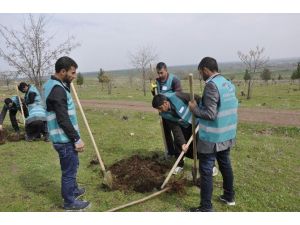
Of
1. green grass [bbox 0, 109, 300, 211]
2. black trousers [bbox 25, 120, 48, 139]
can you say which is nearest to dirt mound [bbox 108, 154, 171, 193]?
green grass [bbox 0, 109, 300, 211]

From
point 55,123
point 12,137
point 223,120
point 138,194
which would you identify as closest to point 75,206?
point 138,194

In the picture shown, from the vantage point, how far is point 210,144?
14.1 ft

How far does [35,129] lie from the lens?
9.40m

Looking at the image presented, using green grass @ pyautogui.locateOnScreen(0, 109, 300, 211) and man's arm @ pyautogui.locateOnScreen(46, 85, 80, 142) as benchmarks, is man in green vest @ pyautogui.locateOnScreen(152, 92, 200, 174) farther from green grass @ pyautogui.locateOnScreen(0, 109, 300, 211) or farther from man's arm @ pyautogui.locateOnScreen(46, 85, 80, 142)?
man's arm @ pyautogui.locateOnScreen(46, 85, 80, 142)

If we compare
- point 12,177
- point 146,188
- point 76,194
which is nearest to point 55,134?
point 76,194

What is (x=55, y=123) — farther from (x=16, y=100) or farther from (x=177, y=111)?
(x=16, y=100)

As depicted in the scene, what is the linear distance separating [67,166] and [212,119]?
2.19m

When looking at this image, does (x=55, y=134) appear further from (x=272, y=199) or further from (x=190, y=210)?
(x=272, y=199)

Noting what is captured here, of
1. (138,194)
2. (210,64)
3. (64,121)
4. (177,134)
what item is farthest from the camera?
(177,134)

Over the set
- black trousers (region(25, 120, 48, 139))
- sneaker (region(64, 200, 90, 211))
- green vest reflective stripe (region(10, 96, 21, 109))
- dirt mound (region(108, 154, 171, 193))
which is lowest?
sneaker (region(64, 200, 90, 211))

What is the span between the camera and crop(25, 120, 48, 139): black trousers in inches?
363

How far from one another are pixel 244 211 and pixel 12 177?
456 cm

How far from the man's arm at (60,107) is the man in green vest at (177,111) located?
1.68m

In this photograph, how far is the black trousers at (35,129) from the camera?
921 cm
